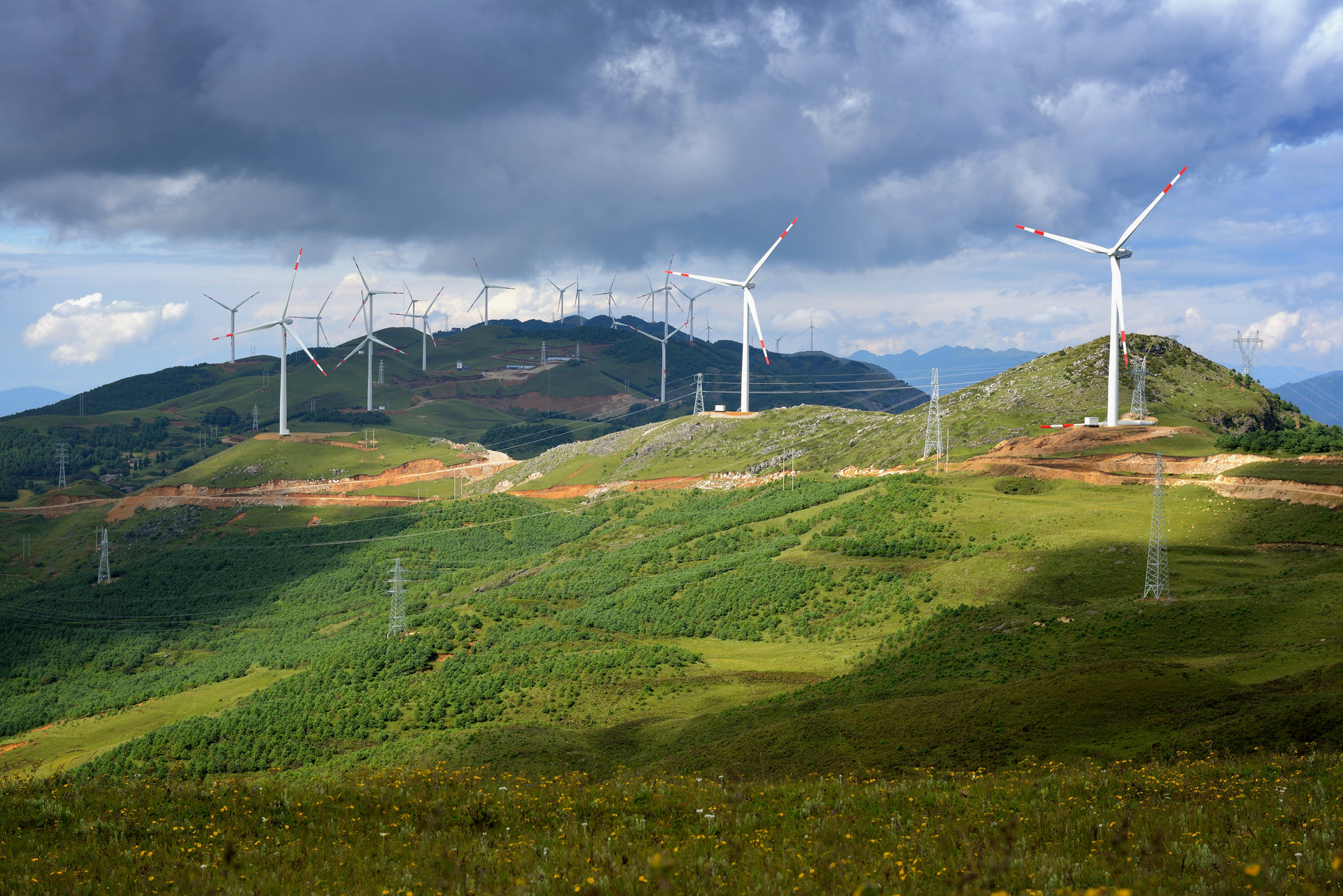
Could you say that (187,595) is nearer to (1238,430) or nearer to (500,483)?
(500,483)

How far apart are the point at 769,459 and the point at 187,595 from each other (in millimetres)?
95889

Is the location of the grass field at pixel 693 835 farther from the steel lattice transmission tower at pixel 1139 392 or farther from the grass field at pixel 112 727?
the steel lattice transmission tower at pixel 1139 392

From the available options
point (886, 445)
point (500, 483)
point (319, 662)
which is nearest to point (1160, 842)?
point (319, 662)

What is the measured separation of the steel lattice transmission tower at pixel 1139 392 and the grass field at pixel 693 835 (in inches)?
3989

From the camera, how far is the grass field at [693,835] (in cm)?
1147

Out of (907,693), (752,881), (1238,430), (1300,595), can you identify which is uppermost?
(1238,430)

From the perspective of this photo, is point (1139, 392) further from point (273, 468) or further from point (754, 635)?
point (273, 468)

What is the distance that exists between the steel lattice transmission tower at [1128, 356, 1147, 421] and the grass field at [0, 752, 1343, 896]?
101325mm

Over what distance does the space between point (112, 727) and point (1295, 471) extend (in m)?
112

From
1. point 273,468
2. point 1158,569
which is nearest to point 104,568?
point 273,468

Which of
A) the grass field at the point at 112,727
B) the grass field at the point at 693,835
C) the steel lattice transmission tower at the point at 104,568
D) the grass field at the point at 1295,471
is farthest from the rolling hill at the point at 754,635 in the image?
the steel lattice transmission tower at the point at 104,568

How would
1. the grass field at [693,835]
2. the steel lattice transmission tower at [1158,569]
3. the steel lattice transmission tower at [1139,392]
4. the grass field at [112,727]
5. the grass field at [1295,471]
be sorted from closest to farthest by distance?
the grass field at [693,835] → the steel lattice transmission tower at [1158,569] → the grass field at [112,727] → the grass field at [1295,471] → the steel lattice transmission tower at [1139,392]

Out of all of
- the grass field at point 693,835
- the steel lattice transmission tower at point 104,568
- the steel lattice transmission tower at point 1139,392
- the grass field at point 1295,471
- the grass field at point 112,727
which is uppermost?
the steel lattice transmission tower at point 1139,392

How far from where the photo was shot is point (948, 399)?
154m
